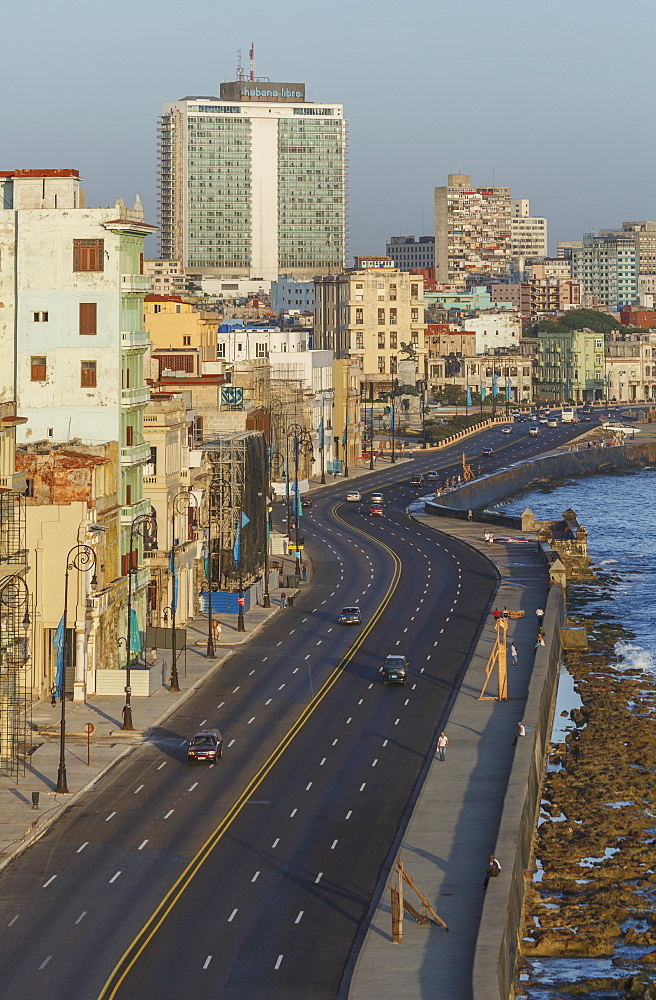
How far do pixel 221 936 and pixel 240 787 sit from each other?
63.2ft

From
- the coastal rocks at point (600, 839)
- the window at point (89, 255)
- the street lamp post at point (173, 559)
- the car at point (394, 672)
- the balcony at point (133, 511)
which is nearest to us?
the coastal rocks at point (600, 839)

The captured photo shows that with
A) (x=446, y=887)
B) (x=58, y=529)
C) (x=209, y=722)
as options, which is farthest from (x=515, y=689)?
(x=446, y=887)

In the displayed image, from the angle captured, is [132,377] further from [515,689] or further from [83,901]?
[83,901]

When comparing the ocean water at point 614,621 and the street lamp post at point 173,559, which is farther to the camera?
the street lamp post at point 173,559

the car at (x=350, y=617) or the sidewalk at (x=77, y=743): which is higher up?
the car at (x=350, y=617)

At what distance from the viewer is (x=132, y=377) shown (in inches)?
4286

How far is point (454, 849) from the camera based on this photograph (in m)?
71.0

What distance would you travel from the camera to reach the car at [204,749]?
83750 mm

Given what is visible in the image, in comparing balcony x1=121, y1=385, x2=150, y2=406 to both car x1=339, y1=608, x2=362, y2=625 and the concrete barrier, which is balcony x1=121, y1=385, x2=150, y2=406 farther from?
the concrete barrier

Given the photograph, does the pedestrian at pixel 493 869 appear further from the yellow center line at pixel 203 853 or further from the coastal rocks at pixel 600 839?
the yellow center line at pixel 203 853

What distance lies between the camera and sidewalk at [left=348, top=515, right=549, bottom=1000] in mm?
57344

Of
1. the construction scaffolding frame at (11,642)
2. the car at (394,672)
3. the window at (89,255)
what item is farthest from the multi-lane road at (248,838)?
the window at (89,255)

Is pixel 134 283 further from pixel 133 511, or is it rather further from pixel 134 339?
pixel 133 511

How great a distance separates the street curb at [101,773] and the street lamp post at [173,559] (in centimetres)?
94
